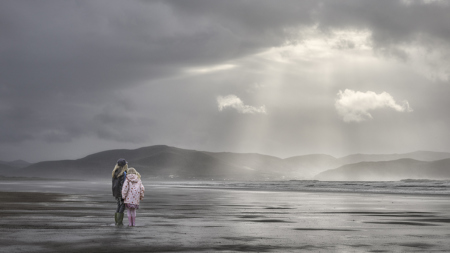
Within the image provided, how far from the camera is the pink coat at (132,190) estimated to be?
61.2ft

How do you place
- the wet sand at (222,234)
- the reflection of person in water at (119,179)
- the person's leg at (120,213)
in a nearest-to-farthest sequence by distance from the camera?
the wet sand at (222,234), the person's leg at (120,213), the reflection of person in water at (119,179)

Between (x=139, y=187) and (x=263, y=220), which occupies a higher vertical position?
(x=139, y=187)

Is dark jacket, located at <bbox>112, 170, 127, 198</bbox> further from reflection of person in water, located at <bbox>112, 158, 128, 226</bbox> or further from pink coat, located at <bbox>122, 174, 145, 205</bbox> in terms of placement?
pink coat, located at <bbox>122, 174, 145, 205</bbox>

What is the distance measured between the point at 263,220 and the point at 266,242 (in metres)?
7.08

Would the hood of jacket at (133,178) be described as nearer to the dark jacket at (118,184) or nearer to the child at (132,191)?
the child at (132,191)

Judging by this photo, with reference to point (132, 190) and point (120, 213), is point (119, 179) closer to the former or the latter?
point (132, 190)

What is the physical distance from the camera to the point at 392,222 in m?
20.2

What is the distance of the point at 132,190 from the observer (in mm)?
18766

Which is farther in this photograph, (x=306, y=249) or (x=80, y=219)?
(x=80, y=219)

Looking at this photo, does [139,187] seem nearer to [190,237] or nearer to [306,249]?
[190,237]

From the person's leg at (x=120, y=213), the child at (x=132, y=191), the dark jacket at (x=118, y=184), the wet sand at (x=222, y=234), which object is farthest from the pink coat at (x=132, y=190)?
the wet sand at (x=222, y=234)

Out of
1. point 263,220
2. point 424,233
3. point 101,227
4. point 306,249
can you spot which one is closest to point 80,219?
point 101,227

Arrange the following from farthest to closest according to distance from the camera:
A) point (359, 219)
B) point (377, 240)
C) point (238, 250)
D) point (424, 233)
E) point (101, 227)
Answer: point (359, 219), point (101, 227), point (424, 233), point (377, 240), point (238, 250)

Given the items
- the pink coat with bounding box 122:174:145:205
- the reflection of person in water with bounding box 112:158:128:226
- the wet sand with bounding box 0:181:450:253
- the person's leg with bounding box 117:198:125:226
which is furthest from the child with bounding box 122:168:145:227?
the wet sand with bounding box 0:181:450:253
